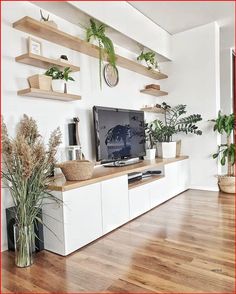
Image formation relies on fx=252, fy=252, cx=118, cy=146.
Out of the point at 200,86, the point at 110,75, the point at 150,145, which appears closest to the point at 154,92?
the point at 200,86

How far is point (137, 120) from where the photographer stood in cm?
339

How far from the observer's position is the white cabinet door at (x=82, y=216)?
187 cm

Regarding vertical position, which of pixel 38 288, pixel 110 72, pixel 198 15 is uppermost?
pixel 198 15

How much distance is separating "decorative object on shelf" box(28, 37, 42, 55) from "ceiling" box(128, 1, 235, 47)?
56.2 inches

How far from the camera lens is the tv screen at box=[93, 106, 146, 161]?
2716 millimetres

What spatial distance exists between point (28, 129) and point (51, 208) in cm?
62

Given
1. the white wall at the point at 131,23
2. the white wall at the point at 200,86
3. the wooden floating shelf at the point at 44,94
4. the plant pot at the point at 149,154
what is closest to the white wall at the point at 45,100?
the wooden floating shelf at the point at 44,94

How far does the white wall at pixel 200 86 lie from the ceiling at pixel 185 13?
0.17 metres

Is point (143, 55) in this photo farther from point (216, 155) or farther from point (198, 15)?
point (216, 155)

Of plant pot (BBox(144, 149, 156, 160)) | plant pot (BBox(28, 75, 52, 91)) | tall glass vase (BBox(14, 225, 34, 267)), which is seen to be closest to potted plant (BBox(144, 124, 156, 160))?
plant pot (BBox(144, 149, 156, 160))

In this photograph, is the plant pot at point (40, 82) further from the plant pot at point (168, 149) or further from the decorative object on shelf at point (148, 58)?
the plant pot at point (168, 149)

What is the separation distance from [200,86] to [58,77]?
242 cm

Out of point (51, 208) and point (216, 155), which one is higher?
point (216, 155)

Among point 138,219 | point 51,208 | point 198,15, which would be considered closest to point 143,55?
point 198,15
